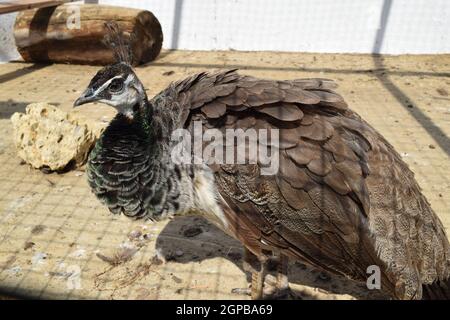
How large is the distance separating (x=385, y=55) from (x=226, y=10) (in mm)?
2538

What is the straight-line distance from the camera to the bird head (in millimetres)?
1971

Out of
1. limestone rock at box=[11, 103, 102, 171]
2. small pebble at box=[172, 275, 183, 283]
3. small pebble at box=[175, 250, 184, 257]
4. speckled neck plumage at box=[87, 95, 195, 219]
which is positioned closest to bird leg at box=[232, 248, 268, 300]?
small pebble at box=[172, 275, 183, 283]

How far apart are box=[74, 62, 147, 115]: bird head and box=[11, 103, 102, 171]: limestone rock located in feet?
4.26

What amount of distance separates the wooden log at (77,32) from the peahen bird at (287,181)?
3.96 meters

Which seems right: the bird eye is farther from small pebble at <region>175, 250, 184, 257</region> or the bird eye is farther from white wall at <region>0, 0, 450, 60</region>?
white wall at <region>0, 0, 450, 60</region>

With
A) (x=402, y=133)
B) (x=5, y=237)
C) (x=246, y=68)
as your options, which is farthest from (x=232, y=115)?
(x=246, y=68)

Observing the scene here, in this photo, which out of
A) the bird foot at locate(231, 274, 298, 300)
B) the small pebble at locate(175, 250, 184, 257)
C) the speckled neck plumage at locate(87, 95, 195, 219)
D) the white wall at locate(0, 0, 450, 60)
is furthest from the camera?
the white wall at locate(0, 0, 450, 60)

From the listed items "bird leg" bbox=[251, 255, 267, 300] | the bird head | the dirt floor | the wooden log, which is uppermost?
the bird head

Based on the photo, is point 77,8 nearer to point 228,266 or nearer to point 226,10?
point 226,10

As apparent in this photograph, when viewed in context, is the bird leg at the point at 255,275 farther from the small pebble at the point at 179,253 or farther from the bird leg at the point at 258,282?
the small pebble at the point at 179,253

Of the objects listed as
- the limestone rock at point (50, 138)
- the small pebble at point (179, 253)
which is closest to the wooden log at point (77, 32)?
the limestone rock at point (50, 138)

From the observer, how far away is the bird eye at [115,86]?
1.98 metres

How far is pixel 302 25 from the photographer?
6461 mm

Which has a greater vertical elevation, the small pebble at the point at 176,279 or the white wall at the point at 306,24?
the white wall at the point at 306,24
